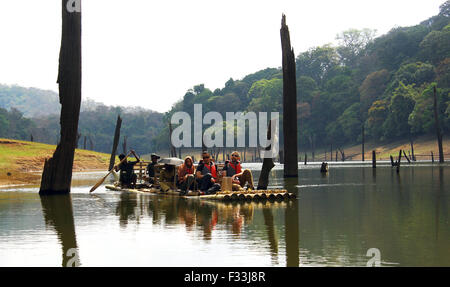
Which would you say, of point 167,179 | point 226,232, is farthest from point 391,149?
point 226,232

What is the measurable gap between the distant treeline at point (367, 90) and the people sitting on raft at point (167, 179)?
72849 mm

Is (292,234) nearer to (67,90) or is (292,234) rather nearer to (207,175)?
(207,175)

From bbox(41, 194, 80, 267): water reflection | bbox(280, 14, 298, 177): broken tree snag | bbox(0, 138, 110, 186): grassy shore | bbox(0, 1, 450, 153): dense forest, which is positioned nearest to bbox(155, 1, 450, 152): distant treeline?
bbox(0, 1, 450, 153): dense forest

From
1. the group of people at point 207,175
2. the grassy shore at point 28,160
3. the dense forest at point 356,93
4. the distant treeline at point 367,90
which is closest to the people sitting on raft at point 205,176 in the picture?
the group of people at point 207,175

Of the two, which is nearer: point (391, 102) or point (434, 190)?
point (434, 190)

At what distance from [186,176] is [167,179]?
6.71ft

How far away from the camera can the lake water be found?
38.0 feet

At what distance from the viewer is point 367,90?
13062 centimetres

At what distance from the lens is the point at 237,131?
14525 centimetres

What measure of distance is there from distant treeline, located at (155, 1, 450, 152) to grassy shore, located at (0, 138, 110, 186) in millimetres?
51076

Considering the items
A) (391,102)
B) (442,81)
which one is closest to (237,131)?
(391,102)

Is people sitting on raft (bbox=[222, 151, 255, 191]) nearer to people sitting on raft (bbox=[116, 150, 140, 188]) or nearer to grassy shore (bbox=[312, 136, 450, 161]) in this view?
people sitting on raft (bbox=[116, 150, 140, 188])
